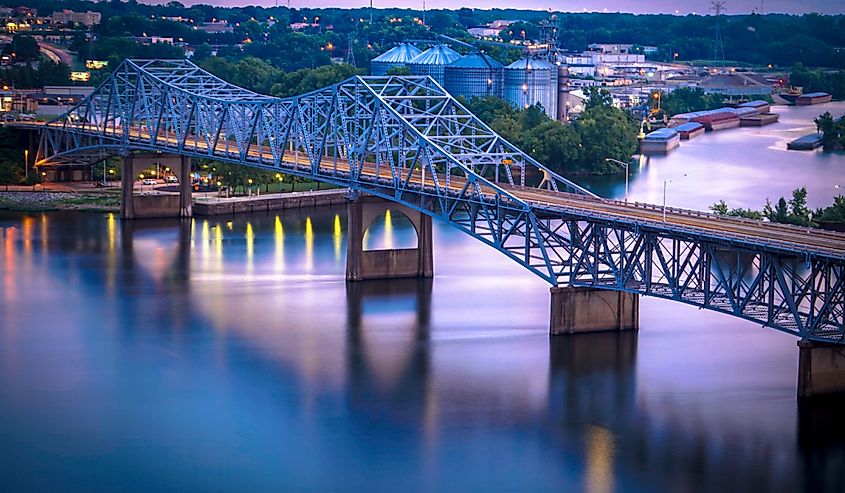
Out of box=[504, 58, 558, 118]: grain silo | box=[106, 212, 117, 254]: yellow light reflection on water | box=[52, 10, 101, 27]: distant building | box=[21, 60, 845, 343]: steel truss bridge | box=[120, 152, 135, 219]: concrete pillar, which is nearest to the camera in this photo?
box=[21, 60, 845, 343]: steel truss bridge

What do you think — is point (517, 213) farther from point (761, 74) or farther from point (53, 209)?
point (761, 74)

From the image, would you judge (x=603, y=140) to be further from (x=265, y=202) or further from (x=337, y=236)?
(x=337, y=236)

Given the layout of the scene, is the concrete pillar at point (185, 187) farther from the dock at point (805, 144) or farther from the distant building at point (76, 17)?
the distant building at point (76, 17)

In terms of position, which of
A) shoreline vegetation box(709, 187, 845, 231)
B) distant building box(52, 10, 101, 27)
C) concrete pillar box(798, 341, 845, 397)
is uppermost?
distant building box(52, 10, 101, 27)

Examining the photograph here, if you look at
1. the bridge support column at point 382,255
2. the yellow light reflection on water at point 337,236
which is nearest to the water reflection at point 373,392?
the bridge support column at point 382,255

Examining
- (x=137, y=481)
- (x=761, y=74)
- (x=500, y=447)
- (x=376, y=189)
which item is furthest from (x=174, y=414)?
(x=761, y=74)

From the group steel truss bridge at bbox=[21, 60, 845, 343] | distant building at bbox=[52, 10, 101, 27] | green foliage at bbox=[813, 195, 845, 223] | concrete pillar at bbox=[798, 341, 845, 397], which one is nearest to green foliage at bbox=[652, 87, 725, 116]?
steel truss bridge at bbox=[21, 60, 845, 343]

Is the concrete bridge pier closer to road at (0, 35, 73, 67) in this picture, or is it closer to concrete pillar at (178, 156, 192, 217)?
concrete pillar at (178, 156, 192, 217)
